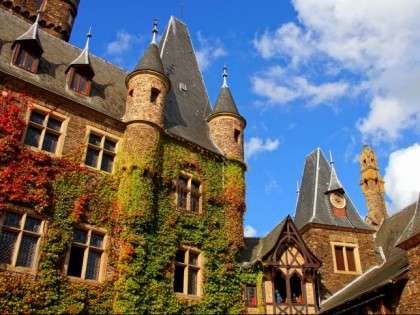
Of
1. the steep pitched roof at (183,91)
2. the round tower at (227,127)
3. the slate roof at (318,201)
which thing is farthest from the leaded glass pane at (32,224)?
the slate roof at (318,201)

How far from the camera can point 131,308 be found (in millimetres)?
14125

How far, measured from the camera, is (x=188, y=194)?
18.2 metres

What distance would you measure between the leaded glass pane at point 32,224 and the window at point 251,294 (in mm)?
8747

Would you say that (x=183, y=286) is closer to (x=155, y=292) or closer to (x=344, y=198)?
(x=155, y=292)

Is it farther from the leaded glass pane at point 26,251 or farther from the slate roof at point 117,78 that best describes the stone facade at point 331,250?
the leaded glass pane at point 26,251

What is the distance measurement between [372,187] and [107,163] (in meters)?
36.9

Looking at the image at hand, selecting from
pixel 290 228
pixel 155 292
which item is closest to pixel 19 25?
pixel 155 292

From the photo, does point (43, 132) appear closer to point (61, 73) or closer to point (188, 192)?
point (61, 73)

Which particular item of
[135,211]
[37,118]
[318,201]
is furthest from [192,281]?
[318,201]

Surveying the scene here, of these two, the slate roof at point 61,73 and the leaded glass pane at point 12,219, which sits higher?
the slate roof at point 61,73

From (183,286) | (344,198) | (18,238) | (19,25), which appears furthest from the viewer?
(344,198)

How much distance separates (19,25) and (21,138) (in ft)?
24.4

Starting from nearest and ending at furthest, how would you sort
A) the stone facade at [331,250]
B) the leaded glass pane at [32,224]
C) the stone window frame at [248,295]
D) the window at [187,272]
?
the leaded glass pane at [32,224], the window at [187,272], the stone window frame at [248,295], the stone facade at [331,250]

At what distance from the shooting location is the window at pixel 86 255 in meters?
14.3
